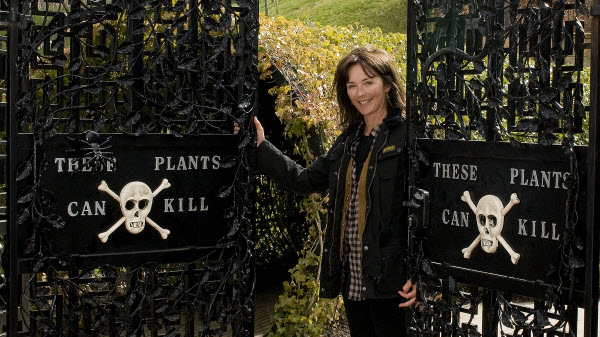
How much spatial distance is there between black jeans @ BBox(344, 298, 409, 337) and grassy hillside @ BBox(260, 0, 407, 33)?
27203mm

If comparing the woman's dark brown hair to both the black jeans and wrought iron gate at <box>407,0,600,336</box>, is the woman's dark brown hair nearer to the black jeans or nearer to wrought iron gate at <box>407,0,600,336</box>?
wrought iron gate at <box>407,0,600,336</box>

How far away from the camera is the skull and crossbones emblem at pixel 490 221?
336cm

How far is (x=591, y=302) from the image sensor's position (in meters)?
3.02

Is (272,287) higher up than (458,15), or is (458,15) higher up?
(458,15)

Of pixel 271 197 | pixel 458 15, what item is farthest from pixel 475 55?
pixel 271 197

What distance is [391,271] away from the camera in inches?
150

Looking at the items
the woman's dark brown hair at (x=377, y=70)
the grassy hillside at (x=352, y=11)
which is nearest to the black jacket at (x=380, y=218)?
the woman's dark brown hair at (x=377, y=70)

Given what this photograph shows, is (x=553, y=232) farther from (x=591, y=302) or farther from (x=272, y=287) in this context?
(x=272, y=287)

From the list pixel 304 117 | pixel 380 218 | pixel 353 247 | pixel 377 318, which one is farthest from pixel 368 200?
pixel 304 117

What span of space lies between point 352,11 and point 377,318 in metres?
31.3

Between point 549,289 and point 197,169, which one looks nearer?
point 549,289

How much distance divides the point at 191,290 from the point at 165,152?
78 centimetres

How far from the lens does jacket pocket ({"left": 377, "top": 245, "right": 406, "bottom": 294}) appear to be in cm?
378

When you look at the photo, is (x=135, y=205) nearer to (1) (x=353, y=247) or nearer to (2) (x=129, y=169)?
(2) (x=129, y=169)
